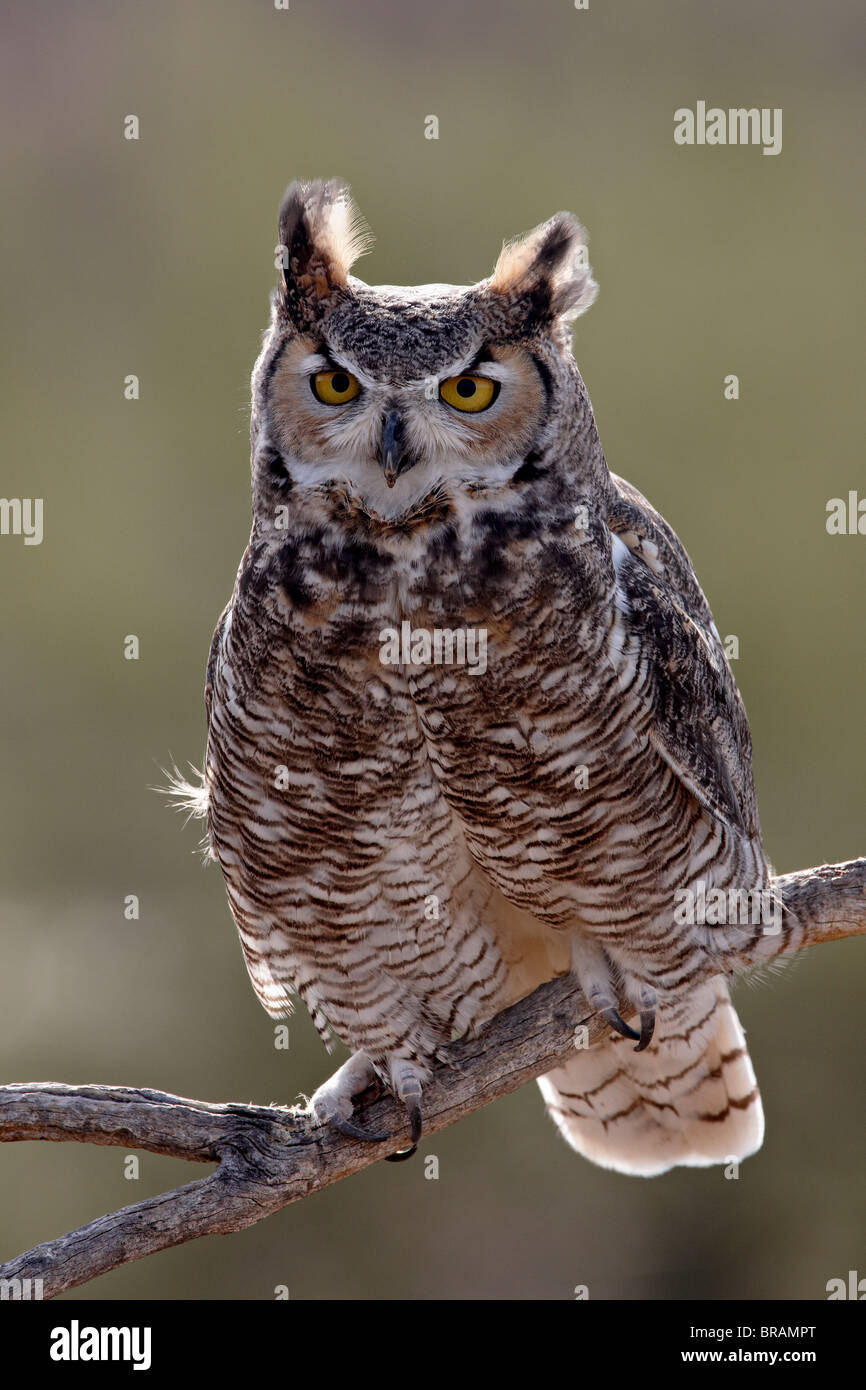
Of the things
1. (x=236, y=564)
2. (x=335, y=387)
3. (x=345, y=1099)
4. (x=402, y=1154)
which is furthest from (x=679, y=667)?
(x=236, y=564)

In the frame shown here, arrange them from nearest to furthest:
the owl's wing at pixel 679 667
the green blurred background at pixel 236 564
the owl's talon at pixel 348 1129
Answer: the owl's wing at pixel 679 667
the owl's talon at pixel 348 1129
the green blurred background at pixel 236 564

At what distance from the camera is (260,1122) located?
2.93 m

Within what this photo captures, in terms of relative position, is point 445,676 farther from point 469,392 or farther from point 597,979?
point 597,979

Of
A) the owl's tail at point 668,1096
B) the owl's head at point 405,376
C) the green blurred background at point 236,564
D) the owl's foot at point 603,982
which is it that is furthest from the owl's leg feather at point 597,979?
the green blurred background at point 236,564

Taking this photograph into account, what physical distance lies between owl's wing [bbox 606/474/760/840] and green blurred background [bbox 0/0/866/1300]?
3.85 meters

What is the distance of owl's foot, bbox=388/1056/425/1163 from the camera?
10.1ft

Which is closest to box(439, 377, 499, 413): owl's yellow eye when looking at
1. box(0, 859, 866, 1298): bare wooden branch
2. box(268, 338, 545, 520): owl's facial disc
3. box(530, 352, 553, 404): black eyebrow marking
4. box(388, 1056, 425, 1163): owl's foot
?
box(268, 338, 545, 520): owl's facial disc

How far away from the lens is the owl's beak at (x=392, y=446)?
2.52m

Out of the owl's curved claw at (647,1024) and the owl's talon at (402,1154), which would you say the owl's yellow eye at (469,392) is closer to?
the owl's curved claw at (647,1024)

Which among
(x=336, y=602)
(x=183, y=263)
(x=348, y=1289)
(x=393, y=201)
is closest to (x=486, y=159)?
(x=393, y=201)

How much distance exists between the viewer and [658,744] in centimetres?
292

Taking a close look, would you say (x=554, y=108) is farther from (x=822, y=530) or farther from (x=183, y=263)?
(x=822, y=530)

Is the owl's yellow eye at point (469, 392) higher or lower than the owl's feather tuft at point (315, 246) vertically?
lower

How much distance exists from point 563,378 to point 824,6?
8.99 metres
